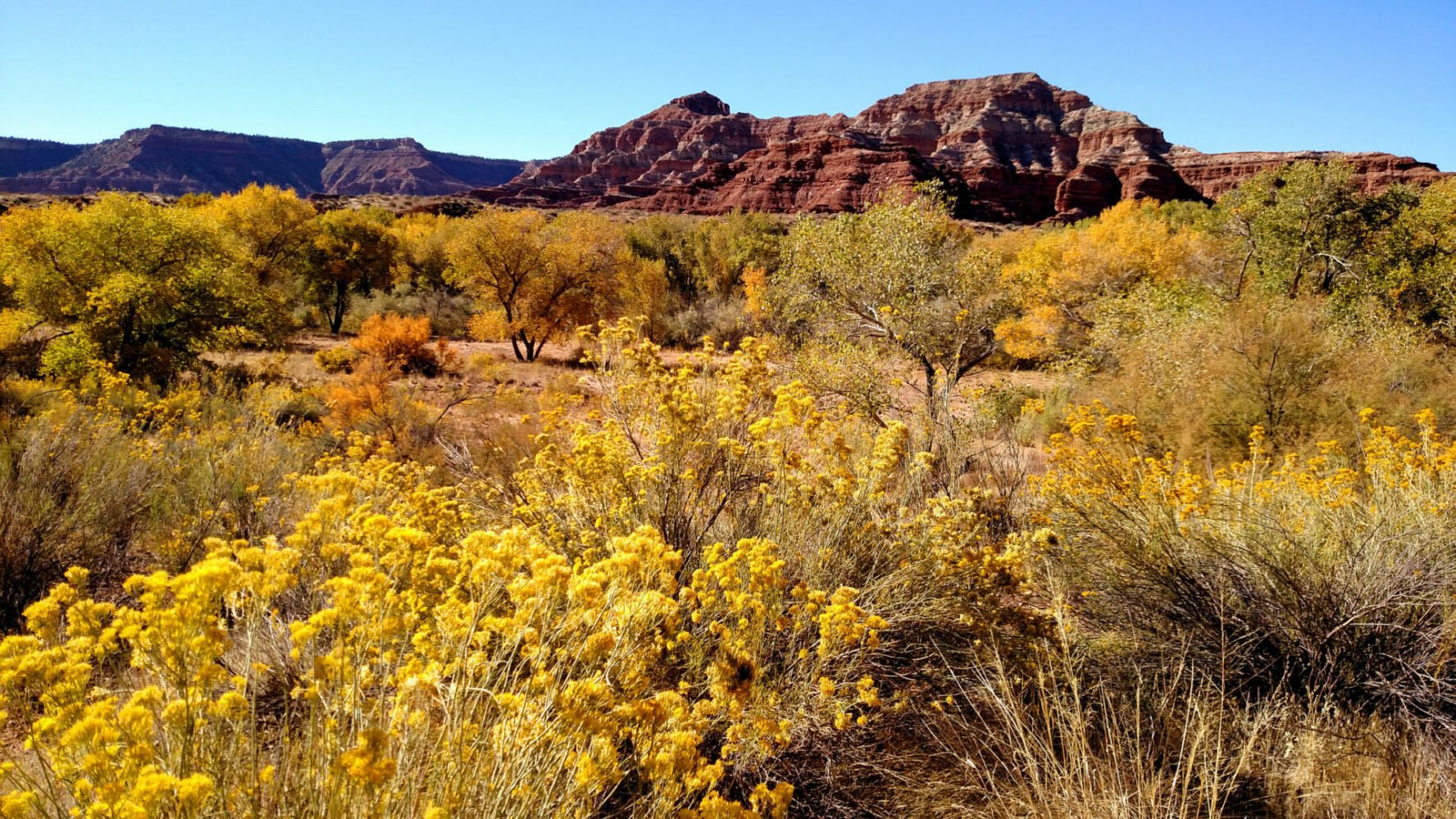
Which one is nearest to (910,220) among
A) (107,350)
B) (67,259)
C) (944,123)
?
(107,350)

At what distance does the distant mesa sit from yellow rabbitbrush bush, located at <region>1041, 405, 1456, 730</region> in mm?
40655

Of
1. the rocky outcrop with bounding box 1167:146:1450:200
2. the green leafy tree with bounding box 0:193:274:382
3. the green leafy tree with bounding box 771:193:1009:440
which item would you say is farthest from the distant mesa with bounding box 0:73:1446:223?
the green leafy tree with bounding box 0:193:274:382

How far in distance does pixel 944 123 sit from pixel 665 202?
56.2 meters

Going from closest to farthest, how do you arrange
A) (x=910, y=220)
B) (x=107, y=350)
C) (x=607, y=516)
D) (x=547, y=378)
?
1. (x=607, y=516)
2. (x=910, y=220)
3. (x=107, y=350)
4. (x=547, y=378)

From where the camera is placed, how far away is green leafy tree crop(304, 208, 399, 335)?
2528cm

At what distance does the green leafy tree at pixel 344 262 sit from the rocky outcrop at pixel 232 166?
11915 cm

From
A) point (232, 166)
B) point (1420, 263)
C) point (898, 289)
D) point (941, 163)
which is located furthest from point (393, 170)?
point (1420, 263)

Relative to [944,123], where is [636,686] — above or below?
below

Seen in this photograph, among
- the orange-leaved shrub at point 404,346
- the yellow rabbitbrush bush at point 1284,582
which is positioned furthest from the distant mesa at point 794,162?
the orange-leaved shrub at point 404,346

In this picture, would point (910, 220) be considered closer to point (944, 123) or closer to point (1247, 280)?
point (1247, 280)

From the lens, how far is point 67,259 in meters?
12.4

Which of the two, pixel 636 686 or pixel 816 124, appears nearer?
pixel 636 686

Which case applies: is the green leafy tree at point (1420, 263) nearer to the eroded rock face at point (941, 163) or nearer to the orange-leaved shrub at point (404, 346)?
the orange-leaved shrub at point (404, 346)

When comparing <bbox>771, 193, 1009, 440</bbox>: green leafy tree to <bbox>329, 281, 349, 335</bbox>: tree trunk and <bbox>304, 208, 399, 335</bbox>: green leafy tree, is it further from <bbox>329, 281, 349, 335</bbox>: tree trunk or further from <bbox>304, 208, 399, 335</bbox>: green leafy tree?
<bbox>329, 281, 349, 335</bbox>: tree trunk
